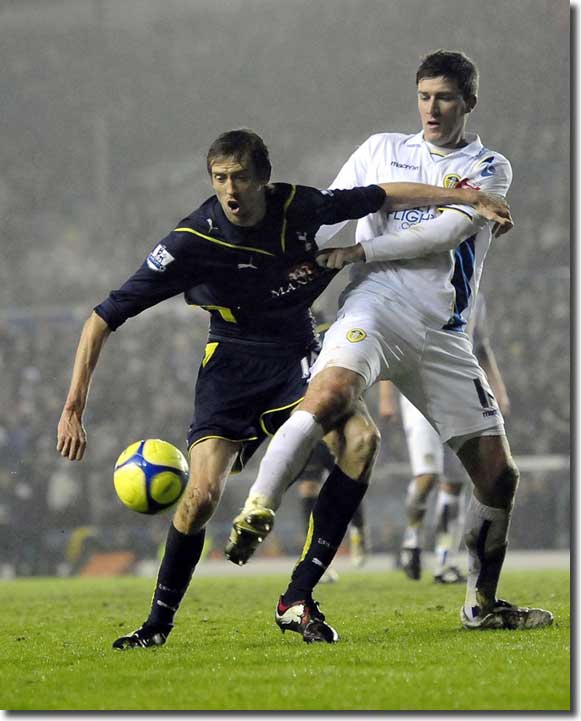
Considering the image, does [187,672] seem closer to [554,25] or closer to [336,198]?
[336,198]

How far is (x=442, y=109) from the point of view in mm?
4367

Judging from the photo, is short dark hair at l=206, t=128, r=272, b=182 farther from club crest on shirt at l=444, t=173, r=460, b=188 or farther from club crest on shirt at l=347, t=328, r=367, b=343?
club crest on shirt at l=444, t=173, r=460, b=188

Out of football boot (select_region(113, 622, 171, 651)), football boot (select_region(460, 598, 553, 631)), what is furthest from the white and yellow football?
football boot (select_region(460, 598, 553, 631))

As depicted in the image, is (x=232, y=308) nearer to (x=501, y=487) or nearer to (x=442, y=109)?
(x=442, y=109)

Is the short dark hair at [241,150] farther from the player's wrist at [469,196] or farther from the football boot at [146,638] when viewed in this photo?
the football boot at [146,638]

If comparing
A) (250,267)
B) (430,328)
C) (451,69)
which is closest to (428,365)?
(430,328)

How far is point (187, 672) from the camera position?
3500 millimetres

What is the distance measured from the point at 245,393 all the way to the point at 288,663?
1.11m

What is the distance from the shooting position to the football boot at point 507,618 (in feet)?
14.5

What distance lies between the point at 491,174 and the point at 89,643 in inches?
93.4

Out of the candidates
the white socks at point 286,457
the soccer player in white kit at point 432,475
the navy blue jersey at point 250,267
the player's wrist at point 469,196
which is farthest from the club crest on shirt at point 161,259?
the soccer player in white kit at point 432,475

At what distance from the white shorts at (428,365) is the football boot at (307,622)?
0.79m

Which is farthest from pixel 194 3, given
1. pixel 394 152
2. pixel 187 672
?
pixel 187 672

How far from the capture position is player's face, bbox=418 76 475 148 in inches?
170
